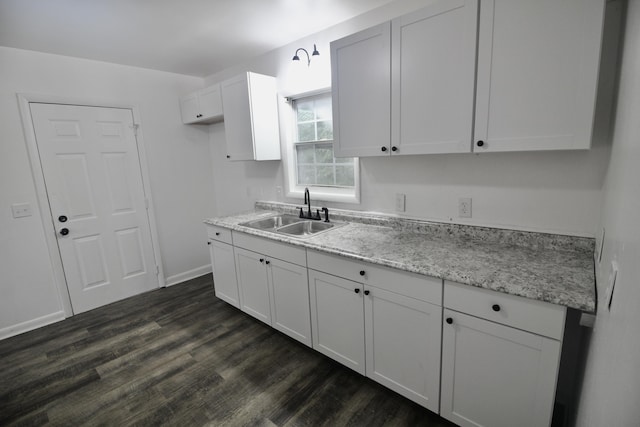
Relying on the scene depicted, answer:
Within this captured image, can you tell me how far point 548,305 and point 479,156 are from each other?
3.16 feet

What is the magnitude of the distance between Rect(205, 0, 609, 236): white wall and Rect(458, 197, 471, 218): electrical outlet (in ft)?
0.09

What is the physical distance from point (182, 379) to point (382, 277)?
1.59 meters

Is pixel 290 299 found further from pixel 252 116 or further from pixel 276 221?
pixel 252 116

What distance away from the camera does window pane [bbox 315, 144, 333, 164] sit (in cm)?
276

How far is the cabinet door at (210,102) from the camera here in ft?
10.2

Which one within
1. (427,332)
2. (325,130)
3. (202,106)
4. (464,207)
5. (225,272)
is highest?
(202,106)

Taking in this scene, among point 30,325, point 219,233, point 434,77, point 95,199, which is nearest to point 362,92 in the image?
point 434,77

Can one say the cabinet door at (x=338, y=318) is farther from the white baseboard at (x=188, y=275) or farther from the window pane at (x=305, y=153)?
the white baseboard at (x=188, y=275)

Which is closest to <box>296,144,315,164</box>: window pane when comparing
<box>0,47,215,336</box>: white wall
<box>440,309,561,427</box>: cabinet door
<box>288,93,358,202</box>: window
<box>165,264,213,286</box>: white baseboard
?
<box>288,93,358,202</box>: window

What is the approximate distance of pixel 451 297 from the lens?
1.44 meters

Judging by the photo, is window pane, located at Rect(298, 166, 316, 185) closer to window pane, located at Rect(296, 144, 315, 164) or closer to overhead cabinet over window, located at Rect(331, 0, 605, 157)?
window pane, located at Rect(296, 144, 315, 164)

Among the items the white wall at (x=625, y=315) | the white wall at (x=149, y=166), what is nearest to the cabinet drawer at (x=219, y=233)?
the white wall at (x=149, y=166)

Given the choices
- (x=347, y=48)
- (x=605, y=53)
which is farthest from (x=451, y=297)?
(x=347, y=48)

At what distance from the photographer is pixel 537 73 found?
4.45 ft
